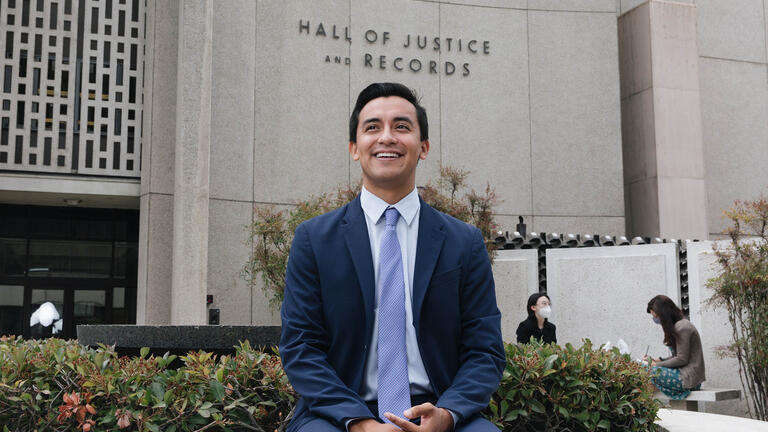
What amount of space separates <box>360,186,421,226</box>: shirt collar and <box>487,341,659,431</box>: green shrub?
114 centimetres

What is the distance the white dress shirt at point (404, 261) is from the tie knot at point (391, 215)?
12 millimetres

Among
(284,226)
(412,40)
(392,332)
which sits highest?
(412,40)

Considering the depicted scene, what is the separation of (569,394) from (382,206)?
1498 mm

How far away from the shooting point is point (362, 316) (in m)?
2.53

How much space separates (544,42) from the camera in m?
16.4

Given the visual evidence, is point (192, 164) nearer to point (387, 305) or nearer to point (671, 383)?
point (671, 383)

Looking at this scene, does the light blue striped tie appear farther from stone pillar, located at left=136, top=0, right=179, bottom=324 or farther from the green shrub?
stone pillar, located at left=136, top=0, right=179, bottom=324

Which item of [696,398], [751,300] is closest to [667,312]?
[696,398]

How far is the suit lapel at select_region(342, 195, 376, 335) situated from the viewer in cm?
252

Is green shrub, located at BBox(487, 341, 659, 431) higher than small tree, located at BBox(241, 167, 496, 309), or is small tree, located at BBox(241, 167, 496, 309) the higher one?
small tree, located at BBox(241, 167, 496, 309)

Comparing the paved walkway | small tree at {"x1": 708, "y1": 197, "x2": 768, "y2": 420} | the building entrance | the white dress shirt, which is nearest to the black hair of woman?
small tree at {"x1": 708, "y1": 197, "x2": 768, "y2": 420}

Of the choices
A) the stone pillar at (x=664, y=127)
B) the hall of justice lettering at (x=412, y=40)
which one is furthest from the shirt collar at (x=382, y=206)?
the stone pillar at (x=664, y=127)

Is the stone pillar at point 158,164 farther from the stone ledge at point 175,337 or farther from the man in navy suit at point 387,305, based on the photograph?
the man in navy suit at point 387,305

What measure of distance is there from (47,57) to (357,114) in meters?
12.7
